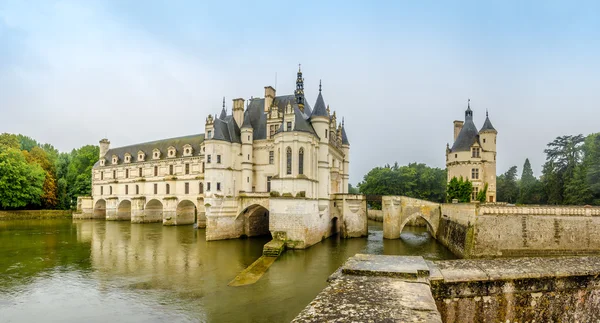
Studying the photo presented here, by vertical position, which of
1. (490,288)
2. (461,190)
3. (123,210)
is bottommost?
(123,210)

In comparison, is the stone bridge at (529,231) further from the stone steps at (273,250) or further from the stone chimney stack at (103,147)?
the stone chimney stack at (103,147)

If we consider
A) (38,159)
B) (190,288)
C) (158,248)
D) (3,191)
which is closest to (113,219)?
(3,191)

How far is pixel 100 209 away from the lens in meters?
52.8

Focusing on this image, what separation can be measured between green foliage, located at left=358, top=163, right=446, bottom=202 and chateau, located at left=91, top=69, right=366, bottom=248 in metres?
18.9

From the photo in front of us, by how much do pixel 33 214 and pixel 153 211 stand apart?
21.7 meters

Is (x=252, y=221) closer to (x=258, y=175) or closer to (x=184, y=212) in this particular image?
(x=258, y=175)

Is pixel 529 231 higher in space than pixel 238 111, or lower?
Answer: lower

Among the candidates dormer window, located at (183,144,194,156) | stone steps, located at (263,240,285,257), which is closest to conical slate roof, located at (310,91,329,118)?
stone steps, located at (263,240,285,257)

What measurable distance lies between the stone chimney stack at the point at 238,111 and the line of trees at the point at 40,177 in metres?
37.5

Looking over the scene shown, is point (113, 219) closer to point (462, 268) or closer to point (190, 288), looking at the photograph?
point (190, 288)

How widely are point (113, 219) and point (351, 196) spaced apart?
36534 mm

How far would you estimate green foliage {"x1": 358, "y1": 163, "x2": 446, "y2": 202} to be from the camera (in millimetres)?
56594

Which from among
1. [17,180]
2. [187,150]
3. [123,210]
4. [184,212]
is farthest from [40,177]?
[187,150]

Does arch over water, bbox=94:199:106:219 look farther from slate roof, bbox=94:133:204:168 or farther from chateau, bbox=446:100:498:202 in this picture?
chateau, bbox=446:100:498:202
